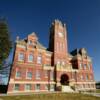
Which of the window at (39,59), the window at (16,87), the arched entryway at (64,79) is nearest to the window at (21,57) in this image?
the window at (39,59)

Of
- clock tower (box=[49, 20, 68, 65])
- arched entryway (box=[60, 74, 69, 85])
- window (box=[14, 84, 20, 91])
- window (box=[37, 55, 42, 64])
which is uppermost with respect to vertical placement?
clock tower (box=[49, 20, 68, 65])

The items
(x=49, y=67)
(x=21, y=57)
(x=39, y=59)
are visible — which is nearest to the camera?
(x=21, y=57)

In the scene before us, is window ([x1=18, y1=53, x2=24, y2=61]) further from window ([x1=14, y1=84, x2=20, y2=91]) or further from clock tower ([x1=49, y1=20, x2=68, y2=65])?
clock tower ([x1=49, y1=20, x2=68, y2=65])

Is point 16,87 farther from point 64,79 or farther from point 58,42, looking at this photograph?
point 58,42

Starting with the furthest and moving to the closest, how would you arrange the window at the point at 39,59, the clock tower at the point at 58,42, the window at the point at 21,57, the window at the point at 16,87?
the clock tower at the point at 58,42, the window at the point at 39,59, the window at the point at 21,57, the window at the point at 16,87

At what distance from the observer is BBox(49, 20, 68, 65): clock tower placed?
140 feet

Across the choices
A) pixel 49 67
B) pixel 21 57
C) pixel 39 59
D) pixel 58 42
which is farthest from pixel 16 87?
pixel 58 42

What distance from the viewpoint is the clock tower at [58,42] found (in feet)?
140

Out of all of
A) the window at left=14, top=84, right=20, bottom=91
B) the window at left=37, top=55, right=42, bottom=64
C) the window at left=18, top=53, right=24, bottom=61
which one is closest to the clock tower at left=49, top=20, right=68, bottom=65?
the window at left=37, top=55, right=42, bottom=64

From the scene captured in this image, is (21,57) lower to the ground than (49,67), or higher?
higher

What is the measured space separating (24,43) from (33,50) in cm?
365

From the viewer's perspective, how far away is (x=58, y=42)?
44.8 m

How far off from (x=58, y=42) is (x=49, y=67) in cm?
1158

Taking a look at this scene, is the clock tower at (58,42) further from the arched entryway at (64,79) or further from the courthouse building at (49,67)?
the arched entryway at (64,79)
